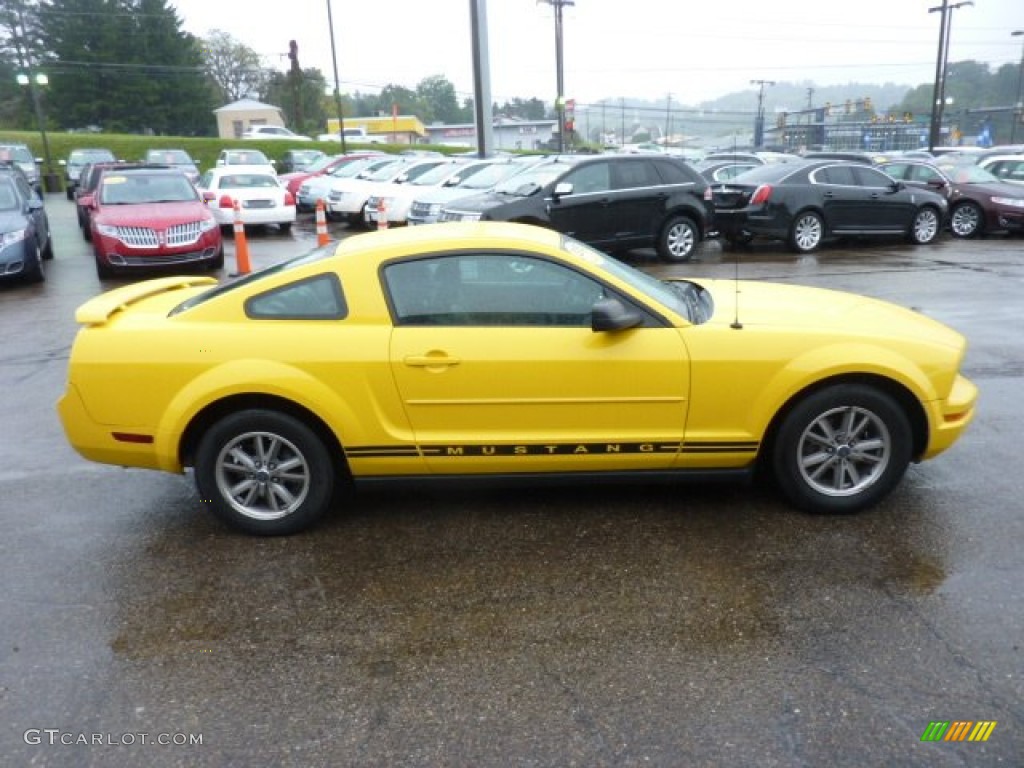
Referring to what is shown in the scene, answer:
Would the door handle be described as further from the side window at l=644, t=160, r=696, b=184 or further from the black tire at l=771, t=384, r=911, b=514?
the side window at l=644, t=160, r=696, b=184

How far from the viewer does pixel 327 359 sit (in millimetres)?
4086

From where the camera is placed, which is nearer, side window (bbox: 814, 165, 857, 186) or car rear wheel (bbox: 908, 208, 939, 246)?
side window (bbox: 814, 165, 857, 186)

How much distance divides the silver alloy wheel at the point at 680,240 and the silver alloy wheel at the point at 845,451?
9486mm

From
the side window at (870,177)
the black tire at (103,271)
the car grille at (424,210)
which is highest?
the side window at (870,177)

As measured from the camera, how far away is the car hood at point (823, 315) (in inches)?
169

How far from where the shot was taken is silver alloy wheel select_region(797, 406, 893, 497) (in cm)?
425

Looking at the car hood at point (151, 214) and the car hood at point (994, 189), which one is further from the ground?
the car hood at point (151, 214)

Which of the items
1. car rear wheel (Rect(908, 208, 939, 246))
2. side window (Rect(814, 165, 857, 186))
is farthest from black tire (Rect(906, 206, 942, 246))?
side window (Rect(814, 165, 857, 186))

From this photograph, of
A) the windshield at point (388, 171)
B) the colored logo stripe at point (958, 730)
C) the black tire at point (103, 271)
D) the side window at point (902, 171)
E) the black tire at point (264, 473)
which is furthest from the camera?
the windshield at point (388, 171)

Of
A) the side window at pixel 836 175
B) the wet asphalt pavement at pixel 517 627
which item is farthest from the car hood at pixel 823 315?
the side window at pixel 836 175

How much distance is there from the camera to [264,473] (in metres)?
4.22

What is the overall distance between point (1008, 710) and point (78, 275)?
13570mm

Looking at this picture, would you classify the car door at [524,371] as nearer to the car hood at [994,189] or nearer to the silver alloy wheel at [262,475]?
the silver alloy wheel at [262,475]

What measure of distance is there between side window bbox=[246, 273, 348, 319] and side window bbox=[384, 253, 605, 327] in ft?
0.88
